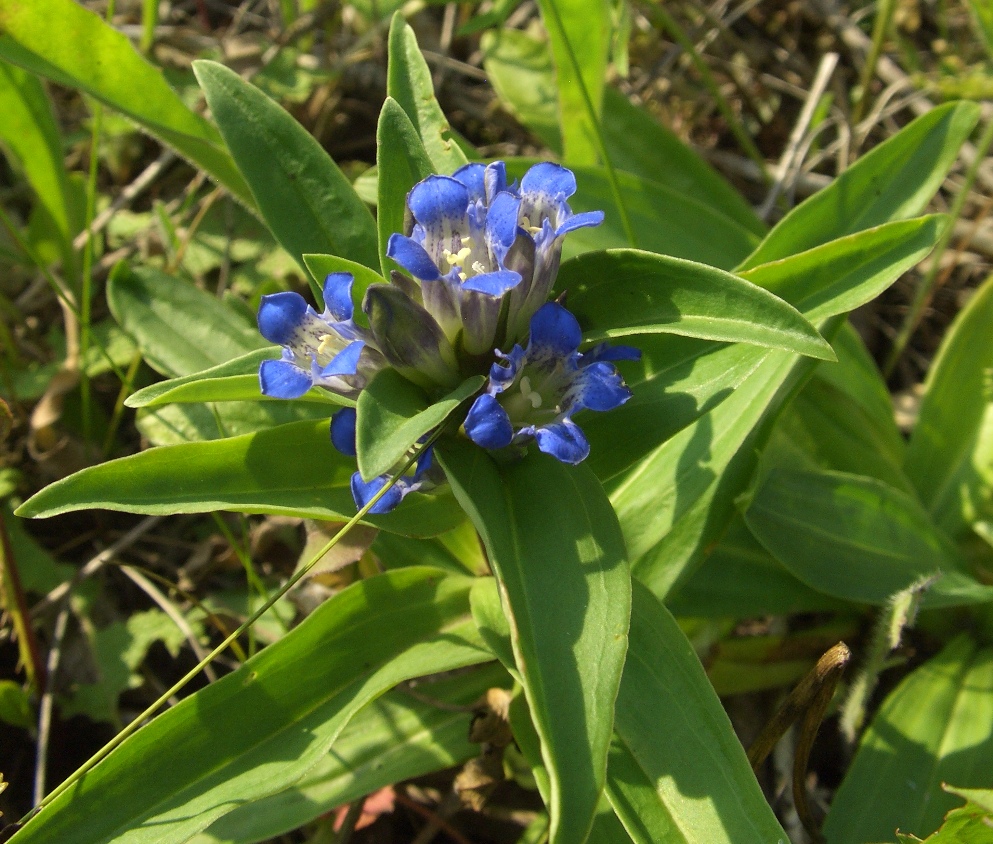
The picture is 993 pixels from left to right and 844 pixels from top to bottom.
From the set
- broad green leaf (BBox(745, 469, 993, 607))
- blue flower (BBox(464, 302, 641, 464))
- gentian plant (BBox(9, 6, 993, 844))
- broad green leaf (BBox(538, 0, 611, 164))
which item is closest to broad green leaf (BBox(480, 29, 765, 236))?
broad green leaf (BBox(538, 0, 611, 164))

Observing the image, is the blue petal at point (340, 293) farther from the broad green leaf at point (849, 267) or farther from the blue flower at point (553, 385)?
the broad green leaf at point (849, 267)

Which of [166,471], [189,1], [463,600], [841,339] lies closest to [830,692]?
[463,600]

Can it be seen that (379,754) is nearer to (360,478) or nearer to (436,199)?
(360,478)

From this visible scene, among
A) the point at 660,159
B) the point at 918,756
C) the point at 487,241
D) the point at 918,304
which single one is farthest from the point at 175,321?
the point at 918,304

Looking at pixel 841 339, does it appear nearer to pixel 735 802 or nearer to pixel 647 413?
pixel 647 413

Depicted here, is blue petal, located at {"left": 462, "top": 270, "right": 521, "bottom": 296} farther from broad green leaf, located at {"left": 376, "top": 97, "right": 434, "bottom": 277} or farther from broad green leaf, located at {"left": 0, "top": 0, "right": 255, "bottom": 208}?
broad green leaf, located at {"left": 0, "top": 0, "right": 255, "bottom": 208}
